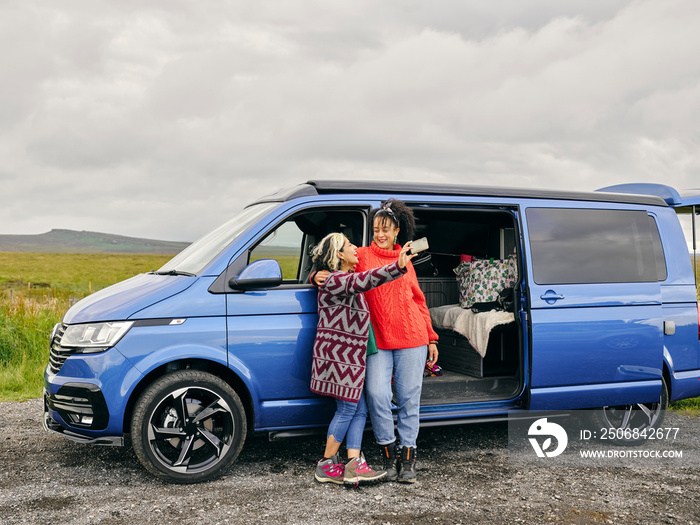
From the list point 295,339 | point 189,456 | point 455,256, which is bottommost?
point 189,456

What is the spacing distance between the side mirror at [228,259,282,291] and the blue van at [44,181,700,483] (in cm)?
1

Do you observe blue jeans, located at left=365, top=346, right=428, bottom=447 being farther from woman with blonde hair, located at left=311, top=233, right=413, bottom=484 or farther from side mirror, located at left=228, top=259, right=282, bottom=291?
side mirror, located at left=228, top=259, right=282, bottom=291

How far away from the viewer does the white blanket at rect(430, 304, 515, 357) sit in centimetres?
584

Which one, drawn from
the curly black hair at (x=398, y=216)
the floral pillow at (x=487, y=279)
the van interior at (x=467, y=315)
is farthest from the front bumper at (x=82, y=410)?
the floral pillow at (x=487, y=279)

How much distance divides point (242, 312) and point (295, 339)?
431mm

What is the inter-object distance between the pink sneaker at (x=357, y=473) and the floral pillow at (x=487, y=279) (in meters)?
2.54

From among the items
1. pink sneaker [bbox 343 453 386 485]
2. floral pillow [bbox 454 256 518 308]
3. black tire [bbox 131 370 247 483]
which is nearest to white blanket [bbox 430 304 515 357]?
floral pillow [bbox 454 256 518 308]

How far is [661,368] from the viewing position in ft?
17.9

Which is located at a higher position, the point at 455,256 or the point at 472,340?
the point at 455,256

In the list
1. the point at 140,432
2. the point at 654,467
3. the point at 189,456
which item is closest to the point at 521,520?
the point at 654,467

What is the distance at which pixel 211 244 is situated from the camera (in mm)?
4816

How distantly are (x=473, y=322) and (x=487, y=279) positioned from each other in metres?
0.57

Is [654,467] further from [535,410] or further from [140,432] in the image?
[140,432]

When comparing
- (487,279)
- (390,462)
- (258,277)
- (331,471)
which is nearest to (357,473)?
(331,471)
